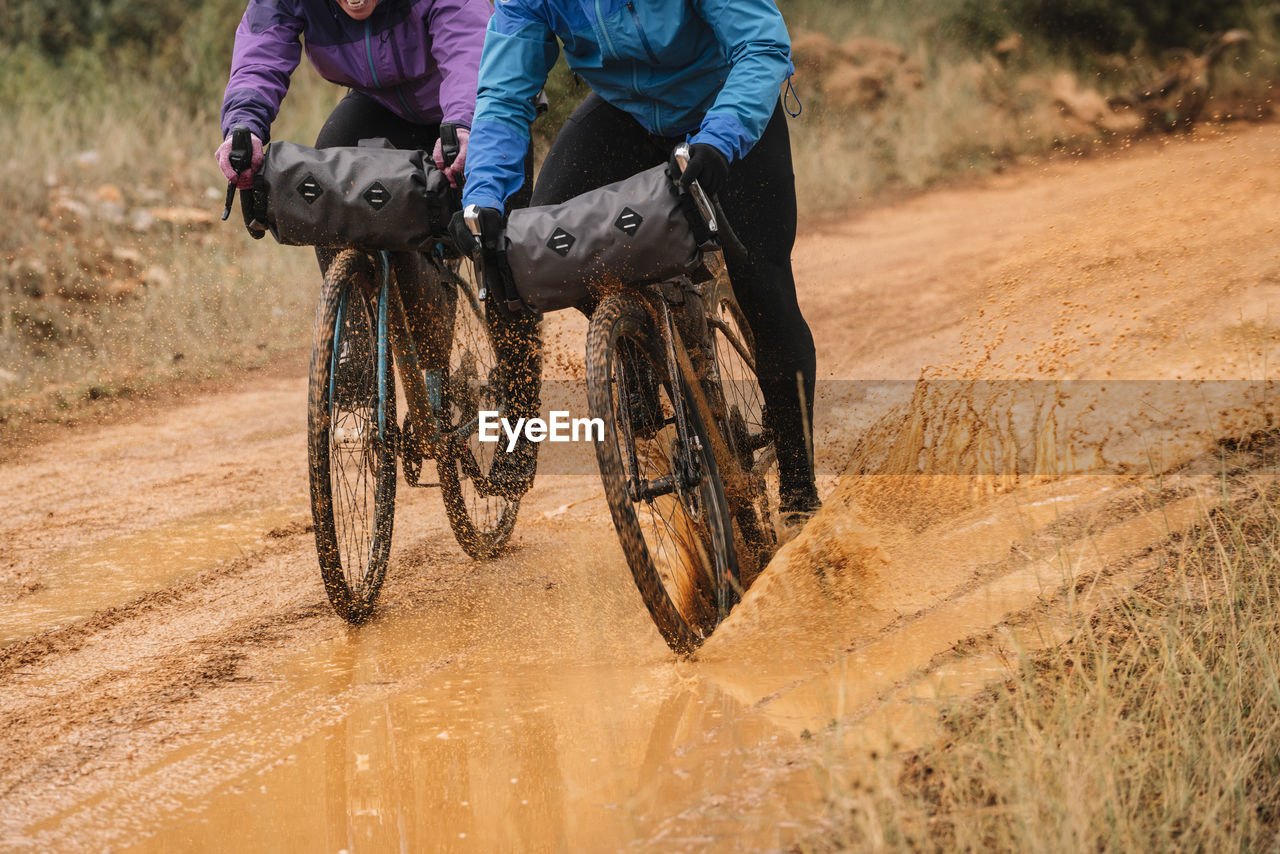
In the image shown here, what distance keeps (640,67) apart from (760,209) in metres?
0.52

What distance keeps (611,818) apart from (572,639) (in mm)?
1092

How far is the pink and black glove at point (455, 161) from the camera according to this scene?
3340 millimetres

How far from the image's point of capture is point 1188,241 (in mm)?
7527

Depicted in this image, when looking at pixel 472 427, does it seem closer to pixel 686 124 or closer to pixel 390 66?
pixel 390 66

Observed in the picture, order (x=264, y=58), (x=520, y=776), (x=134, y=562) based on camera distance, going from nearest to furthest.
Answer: (x=520, y=776) < (x=264, y=58) < (x=134, y=562)

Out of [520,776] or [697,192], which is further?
[697,192]

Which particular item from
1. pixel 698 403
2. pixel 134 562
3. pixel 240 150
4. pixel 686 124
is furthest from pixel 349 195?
pixel 134 562

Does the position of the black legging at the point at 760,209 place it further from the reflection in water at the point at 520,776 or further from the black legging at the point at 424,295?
the reflection in water at the point at 520,776

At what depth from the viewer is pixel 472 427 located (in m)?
4.03

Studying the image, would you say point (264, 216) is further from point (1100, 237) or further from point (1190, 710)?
point (1100, 237)

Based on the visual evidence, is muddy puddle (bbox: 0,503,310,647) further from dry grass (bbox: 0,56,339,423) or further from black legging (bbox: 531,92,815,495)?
dry grass (bbox: 0,56,339,423)

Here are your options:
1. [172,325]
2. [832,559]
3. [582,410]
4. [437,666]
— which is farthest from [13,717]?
[172,325]

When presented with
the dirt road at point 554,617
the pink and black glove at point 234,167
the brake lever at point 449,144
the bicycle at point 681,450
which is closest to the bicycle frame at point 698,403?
the bicycle at point 681,450

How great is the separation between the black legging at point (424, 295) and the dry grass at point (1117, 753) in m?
1.89
